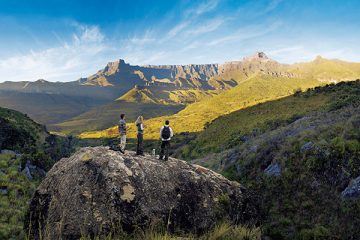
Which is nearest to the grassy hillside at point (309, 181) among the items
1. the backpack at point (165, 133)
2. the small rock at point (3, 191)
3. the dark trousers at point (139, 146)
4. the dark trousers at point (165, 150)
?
the dark trousers at point (165, 150)

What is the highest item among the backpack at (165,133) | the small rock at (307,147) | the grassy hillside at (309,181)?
the backpack at (165,133)

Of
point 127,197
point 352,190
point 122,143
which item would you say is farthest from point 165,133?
point 352,190

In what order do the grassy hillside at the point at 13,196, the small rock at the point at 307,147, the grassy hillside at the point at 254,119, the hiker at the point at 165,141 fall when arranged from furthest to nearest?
the grassy hillside at the point at 254,119, the grassy hillside at the point at 13,196, the small rock at the point at 307,147, the hiker at the point at 165,141

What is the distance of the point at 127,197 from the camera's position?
10.7m

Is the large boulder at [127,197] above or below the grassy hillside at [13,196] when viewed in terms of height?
above

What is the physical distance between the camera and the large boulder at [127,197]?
10141 mm

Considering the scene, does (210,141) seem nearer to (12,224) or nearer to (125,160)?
(12,224)

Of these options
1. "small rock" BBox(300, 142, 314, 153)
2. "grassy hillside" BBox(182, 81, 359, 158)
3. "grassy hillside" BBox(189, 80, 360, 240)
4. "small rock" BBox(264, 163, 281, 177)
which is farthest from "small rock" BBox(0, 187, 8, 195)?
"grassy hillside" BBox(182, 81, 359, 158)

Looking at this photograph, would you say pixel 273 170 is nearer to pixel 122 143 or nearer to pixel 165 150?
pixel 165 150

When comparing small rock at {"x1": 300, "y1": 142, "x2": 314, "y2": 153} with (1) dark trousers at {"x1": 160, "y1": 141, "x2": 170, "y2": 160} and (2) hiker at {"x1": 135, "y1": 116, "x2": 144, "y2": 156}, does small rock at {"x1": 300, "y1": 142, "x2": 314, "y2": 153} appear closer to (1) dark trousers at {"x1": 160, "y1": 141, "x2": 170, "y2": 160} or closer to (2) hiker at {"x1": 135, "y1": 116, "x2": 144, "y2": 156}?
(1) dark trousers at {"x1": 160, "y1": 141, "x2": 170, "y2": 160}

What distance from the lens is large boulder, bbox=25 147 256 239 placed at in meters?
10.1

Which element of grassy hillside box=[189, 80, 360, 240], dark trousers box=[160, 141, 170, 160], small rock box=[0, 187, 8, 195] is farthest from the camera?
small rock box=[0, 187, 8, 195]

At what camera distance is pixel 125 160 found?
12.2 metres

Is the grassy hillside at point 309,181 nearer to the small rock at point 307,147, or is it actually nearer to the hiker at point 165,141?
the small rock at point 307,147
